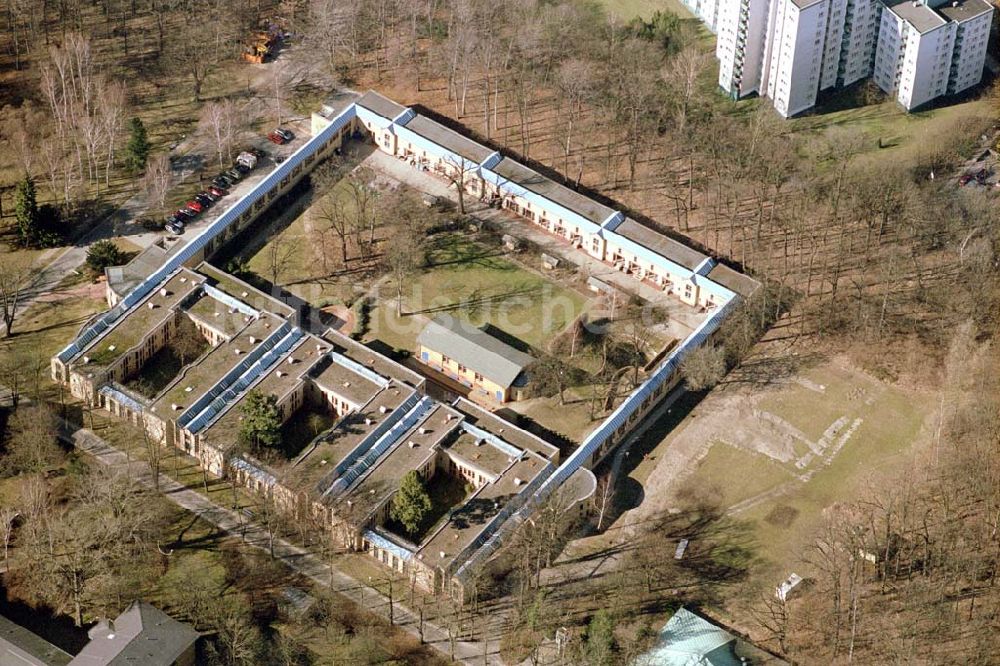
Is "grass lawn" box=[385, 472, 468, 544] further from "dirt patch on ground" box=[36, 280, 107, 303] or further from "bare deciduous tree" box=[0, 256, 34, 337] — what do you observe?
"bare deciduous tree" box=[0, 256, 34, 337]

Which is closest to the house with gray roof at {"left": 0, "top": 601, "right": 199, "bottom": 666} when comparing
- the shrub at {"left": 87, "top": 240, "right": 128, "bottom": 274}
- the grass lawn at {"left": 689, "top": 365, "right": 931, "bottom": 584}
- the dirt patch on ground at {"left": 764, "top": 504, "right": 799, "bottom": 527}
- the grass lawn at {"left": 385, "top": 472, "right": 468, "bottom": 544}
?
the grass lawn at {"left": 385, "top": 472, "right": 468, "bottom": 544}

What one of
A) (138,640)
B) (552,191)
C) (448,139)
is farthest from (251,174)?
(138,640)

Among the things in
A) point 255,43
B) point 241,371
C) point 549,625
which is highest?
point 255,43

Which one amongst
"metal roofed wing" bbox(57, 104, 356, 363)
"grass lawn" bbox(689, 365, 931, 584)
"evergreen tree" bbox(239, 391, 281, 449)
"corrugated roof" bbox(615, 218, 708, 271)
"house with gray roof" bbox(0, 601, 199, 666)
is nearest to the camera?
"house with gray roof" bbox(0, 601, 199, 666)

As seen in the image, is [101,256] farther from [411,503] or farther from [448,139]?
[411,503]

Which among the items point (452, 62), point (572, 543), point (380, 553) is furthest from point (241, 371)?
point (452, 62)

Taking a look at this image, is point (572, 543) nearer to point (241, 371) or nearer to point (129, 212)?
point (241, 371)
